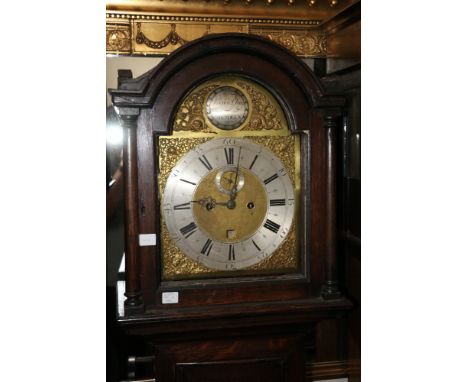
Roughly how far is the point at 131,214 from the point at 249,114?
388 mm

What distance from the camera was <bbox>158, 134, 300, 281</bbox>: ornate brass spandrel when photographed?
1301 millimetres

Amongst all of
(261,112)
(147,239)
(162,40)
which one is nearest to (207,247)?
(147,239)

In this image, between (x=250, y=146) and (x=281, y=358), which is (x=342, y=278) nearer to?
(x=281, y=358)

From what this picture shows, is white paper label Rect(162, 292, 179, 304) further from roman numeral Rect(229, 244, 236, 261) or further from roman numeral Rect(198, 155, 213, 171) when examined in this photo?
roman numeral Rect(198, 155, 213, 171)

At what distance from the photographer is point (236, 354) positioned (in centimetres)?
137

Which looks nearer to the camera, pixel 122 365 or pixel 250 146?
pixel 250 146

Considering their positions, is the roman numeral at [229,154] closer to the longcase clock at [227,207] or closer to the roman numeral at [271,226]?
the longcase clock at [227,207]

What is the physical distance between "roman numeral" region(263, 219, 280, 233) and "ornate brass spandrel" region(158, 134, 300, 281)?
38 mm

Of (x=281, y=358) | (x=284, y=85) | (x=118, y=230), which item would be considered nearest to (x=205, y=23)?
(x=284, y=85)

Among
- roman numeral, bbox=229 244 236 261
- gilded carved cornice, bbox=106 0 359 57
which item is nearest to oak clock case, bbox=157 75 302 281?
roman numeral, bbox=229 244 236 261

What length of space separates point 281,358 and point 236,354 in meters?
0.12

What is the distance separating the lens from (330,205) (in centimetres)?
135

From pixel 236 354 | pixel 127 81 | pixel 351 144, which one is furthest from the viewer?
pixel 351 144

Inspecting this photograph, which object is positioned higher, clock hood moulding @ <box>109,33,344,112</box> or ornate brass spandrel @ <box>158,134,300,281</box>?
clock hood moulding @ <box>109,33,344,112</box>
